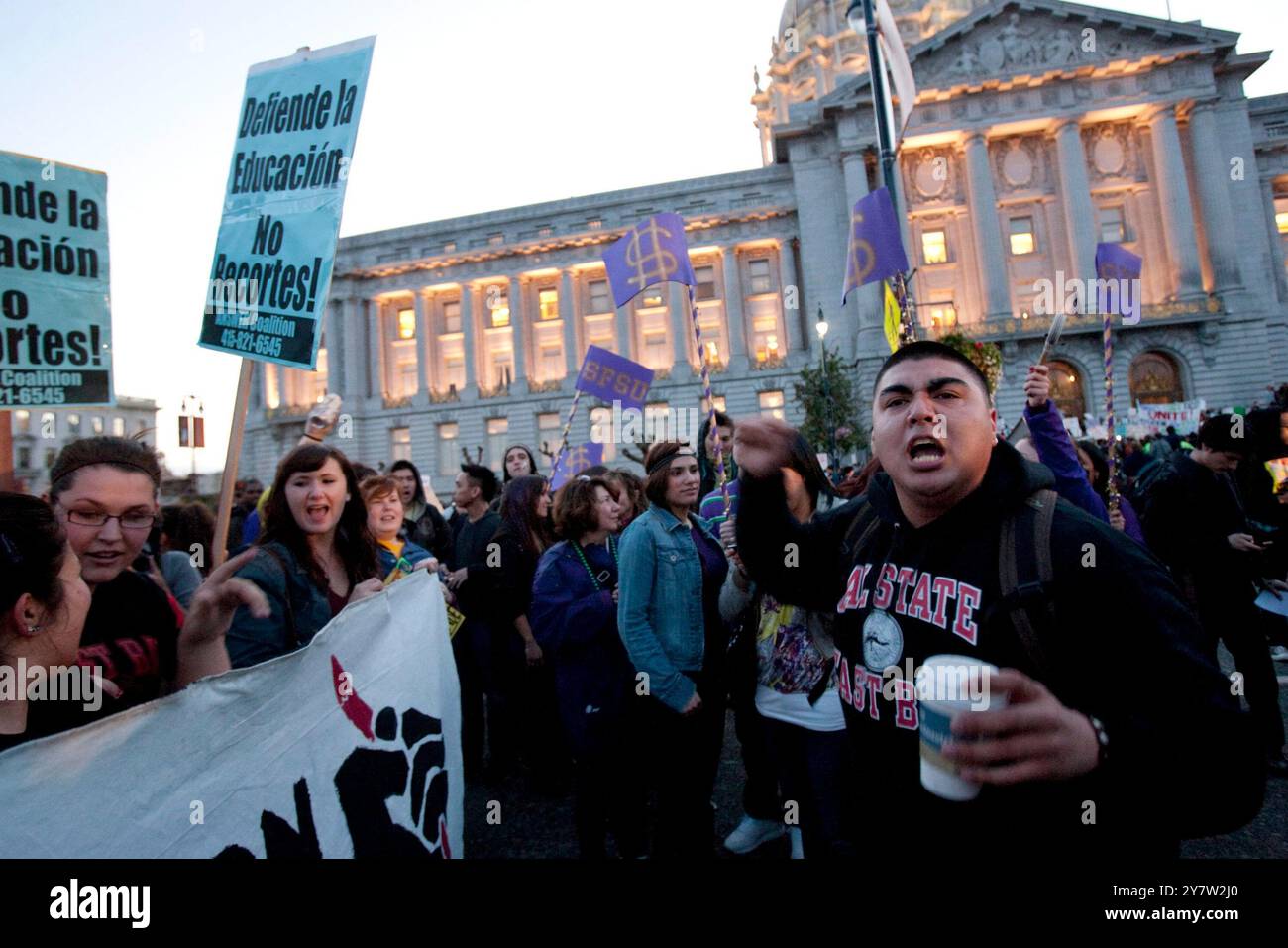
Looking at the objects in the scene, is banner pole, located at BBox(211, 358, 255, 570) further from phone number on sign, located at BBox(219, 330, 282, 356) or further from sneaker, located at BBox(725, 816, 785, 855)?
sneaker, located at BBox(725, 816, 785, 855)

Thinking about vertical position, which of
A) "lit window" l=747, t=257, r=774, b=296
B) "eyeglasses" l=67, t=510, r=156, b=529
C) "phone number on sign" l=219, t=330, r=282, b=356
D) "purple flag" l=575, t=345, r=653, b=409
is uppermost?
"lit window" l=747, t=257, r=774, b=296

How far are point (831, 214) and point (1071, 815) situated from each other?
4068 centimetres

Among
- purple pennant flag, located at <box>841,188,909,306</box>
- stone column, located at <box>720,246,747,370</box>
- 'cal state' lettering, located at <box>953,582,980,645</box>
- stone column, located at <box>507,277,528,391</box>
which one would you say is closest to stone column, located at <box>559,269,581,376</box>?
stone column, located at <box>507,277,528,391</box>

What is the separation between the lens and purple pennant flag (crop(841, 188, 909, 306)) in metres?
5.96

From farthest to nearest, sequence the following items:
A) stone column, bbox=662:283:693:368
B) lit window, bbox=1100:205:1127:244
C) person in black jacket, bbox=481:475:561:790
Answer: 1. stone column, bbox=662:283:693:368
2. lit window, bbox=1100:205:1127:244
3. person in black jacket, bbox=481:475:561:790

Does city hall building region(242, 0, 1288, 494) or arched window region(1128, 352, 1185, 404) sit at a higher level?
city hall building region(242, 0, 1288, 494)

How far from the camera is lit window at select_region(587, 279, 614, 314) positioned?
45.1 meters

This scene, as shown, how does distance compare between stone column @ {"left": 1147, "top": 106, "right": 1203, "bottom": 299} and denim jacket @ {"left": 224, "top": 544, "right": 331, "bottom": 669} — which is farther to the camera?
stone column @ {"left": 1147, "top": 106, "right": 1203, "bottom": 299}

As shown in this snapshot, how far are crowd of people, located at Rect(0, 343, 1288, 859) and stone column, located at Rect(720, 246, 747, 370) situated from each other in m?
38.2

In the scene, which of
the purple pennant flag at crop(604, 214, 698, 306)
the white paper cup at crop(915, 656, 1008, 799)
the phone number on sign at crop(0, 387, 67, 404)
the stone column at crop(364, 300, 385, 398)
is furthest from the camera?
the stone column at crop(364, 300, 385, 398)

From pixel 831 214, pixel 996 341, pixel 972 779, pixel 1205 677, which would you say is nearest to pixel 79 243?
pixel 972 779

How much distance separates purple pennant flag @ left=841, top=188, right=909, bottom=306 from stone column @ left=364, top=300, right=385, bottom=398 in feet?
147

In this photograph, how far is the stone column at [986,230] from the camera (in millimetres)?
34969

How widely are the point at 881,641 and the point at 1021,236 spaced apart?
42.4m
